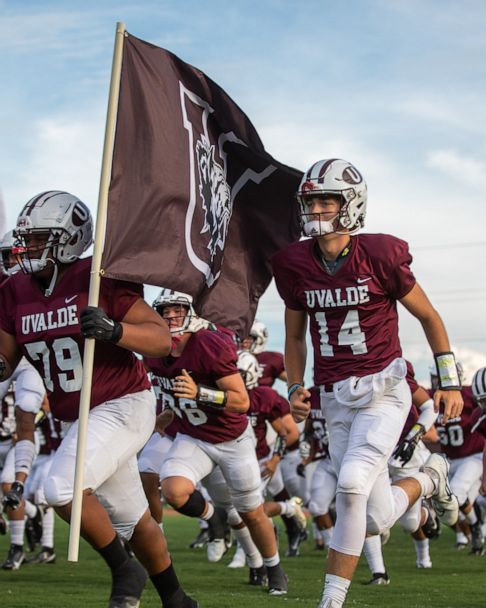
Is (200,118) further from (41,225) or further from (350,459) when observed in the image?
(350,459)

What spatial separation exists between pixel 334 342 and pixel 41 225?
173cm

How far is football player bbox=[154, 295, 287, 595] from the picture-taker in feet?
27.1

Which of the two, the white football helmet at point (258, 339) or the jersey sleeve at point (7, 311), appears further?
the white football helmet at point (258, 339)

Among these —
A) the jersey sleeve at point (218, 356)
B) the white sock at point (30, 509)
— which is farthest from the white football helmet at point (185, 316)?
the white sock at point (30, 509)

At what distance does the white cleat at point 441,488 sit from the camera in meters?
7.90

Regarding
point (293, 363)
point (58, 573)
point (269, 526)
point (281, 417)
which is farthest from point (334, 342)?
point (281, 417)

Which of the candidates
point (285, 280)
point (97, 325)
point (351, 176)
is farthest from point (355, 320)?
point (97, 325)

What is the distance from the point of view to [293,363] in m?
6.64

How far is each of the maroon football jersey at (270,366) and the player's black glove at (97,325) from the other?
28.6 feet

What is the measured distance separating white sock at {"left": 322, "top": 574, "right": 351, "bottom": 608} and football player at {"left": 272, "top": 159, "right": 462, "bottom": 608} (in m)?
0.59

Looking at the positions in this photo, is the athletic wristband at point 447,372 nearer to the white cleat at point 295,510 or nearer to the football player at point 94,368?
the football player at point 94,368

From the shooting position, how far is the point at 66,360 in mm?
5852

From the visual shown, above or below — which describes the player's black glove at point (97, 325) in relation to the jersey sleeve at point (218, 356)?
below

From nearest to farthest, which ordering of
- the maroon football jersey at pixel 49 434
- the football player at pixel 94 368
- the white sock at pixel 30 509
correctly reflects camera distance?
the football player at pixel 94 368 < the maroon football jersey at pixel 49 434 < the white sock at pixel 30 509
